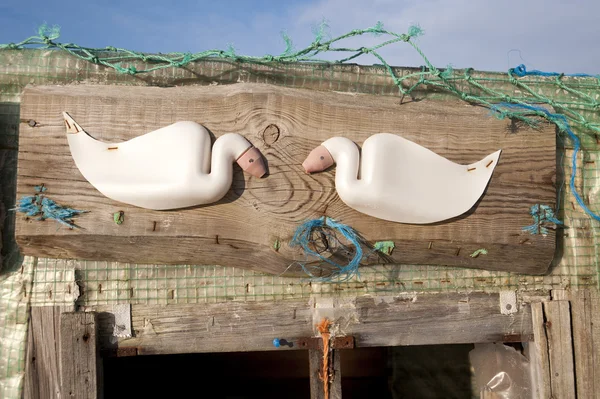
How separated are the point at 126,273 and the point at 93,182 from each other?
0.39m

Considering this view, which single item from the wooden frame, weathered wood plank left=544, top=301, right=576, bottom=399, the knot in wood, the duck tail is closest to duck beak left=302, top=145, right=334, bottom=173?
the knot in wood

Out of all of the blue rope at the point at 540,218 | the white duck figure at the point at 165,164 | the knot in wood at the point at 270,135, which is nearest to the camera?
the white duck figure at the point at 165,164

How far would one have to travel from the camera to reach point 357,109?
2.21 meters

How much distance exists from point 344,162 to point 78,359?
4.14 ft

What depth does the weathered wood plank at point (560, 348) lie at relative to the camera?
7.47ft

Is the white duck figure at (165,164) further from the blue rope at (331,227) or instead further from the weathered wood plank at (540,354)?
the weathered wood plank at (540,354)

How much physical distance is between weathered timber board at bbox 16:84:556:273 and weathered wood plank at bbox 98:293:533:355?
18 centimetres

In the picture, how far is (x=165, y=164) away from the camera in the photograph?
2.03 metres

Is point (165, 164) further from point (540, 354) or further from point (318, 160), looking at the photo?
point (540, 354)

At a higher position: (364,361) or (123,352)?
(123,352)

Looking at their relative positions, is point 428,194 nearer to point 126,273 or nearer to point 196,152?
point 196,152

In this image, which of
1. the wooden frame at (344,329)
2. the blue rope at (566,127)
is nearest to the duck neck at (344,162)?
the wooden frame at (344,329)

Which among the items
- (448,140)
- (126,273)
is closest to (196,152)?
Answer: (126,273)

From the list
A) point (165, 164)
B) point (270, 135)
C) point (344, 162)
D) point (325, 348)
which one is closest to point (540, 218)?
point (344, 162)
